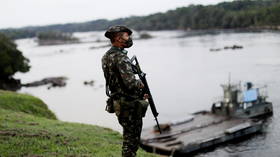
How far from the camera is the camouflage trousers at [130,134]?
23.7 feet

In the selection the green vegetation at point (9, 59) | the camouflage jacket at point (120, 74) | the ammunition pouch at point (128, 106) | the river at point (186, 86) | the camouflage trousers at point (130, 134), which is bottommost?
the river at point (186, 86)

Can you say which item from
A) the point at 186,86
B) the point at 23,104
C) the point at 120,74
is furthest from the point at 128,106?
the point at 186,86

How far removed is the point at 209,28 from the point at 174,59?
110492 mm

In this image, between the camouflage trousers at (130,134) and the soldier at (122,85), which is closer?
the soldier at (122,85)

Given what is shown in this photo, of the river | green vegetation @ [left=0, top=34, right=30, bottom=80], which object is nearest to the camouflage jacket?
the river

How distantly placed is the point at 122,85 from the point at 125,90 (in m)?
0.12

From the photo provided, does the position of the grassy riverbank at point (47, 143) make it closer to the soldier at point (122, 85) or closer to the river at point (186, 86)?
the soldier at point (122, 85)

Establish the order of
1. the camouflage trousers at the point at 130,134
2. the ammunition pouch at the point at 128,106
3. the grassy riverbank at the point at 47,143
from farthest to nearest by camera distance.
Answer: the grassy riverbank at the point at 47,143 < the camouflage trousers at the point at 130,134 < the ammunition pouch at the point at 128,106

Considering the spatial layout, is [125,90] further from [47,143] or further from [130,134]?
[47,143]

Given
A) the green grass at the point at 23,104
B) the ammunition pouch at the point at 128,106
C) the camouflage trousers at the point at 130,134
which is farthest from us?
the green grass at the point at 23,104

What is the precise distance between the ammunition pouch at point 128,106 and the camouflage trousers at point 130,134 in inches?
6.8

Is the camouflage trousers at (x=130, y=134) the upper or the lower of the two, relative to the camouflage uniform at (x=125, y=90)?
lower

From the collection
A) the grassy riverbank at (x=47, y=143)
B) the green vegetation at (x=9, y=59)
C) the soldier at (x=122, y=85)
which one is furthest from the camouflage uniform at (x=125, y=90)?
the green vegetation at (x=9, y=59)

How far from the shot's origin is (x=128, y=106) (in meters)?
7.00
